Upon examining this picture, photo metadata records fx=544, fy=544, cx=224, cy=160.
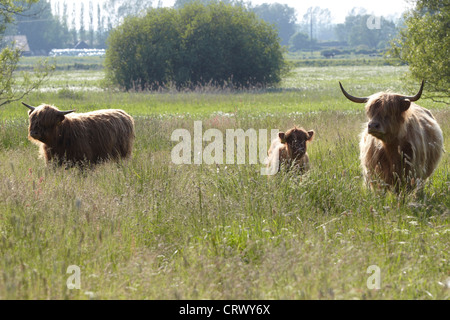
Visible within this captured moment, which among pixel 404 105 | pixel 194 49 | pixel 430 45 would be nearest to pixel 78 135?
pixel 404 105

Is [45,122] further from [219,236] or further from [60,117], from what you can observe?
[219,236]

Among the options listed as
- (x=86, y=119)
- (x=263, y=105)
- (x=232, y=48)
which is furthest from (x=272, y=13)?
(x=86, y=119)

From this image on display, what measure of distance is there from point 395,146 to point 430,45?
28.2 ft

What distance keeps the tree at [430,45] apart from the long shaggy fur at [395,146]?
303 inches

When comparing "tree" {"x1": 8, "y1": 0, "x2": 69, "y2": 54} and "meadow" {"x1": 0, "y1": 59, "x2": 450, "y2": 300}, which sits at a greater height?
"tree" {"x1": 8, "y1": 0, "x2": 69, "y2": 54}

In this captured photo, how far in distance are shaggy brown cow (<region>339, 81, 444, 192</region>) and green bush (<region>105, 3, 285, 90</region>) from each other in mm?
25749

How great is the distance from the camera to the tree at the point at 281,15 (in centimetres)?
16650

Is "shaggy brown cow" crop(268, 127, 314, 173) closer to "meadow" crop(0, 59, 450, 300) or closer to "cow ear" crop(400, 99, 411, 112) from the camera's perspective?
"meadow" crop(0, 59, 450, 300)

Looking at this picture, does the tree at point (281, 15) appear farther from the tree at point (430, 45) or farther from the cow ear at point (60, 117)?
the cow ear at point (60, 117)
